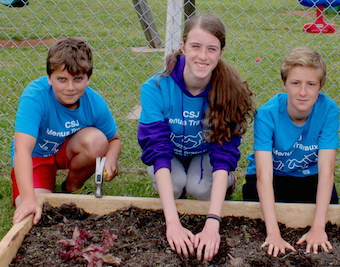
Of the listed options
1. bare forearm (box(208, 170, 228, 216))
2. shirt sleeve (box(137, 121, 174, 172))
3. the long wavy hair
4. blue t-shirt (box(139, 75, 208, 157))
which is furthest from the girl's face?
bare forearm (box(208, 170, 228, 216))

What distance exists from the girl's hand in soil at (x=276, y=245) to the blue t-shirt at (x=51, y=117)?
1.29m

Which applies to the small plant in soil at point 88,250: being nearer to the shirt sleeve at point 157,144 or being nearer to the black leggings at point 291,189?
the shirt sleeve at point 157,144

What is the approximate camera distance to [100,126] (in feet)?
10.3

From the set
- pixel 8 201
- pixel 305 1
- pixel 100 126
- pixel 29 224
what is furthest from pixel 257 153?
pixel 305 1

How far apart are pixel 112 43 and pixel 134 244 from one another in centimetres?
603

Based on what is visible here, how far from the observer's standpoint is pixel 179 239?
7.65 ft

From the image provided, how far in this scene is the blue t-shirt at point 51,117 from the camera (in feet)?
9.09

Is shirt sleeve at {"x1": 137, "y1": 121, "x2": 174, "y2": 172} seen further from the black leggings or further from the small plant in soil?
the black leggings

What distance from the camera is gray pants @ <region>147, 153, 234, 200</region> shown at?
9.68ft

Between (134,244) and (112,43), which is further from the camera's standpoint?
(112,43)

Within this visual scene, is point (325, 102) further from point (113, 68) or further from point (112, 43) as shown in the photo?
point (112, 43)

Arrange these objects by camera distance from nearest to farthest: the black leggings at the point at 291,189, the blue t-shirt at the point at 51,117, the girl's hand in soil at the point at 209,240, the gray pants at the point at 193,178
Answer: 1. the girl's hand in soil at the point at 209,240
2. the blue t-shirt at the point at 51,117
3. the gray pants at the point at 193,178
4. the black leggings at the point at 291,189

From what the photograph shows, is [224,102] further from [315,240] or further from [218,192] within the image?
[315,240]

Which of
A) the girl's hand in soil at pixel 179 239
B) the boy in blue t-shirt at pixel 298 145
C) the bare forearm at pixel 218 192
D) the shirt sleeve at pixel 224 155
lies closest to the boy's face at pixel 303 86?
the boy in blue t-shirt at pixel 298 145
